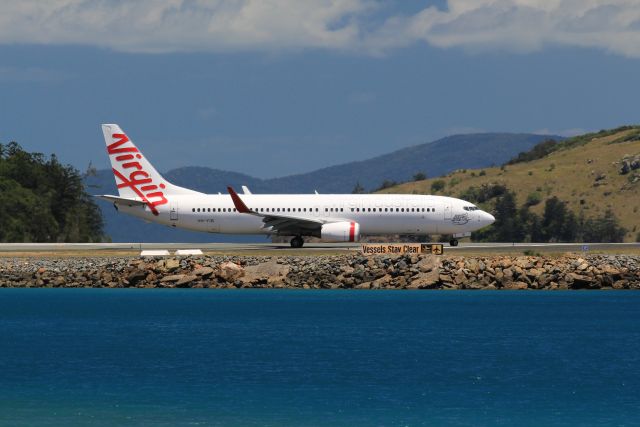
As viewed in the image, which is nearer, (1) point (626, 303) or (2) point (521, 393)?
(2) point (521, 393)

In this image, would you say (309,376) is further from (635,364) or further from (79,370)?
(635,364)

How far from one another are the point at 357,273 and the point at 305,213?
15046 mm

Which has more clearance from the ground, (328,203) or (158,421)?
(328,203)

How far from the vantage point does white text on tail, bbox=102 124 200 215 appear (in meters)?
93.9

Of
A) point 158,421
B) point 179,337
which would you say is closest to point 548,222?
point 179,337

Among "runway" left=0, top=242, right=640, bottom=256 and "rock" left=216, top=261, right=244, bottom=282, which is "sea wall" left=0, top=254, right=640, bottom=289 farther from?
"runway" left=0, top=242, right=640, bottom=256

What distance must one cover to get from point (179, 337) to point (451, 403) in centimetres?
2124

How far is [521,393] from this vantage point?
141 ft

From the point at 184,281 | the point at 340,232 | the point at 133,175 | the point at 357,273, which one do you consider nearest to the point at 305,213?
the point at 340,232

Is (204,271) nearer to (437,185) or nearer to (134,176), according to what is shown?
(134,176)

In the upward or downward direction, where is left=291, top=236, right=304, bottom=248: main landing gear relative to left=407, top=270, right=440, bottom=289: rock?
upward

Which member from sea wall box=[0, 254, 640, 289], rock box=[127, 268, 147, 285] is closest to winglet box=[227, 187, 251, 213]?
sea wall box=[0, 254, 640, 289]

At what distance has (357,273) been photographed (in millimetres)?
78125

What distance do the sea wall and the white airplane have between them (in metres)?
11.0
